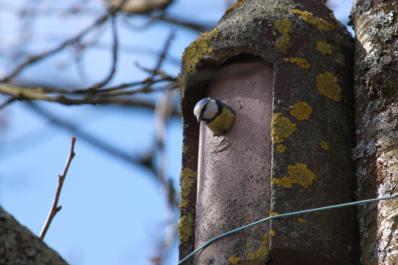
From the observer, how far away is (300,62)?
1980 millimetres

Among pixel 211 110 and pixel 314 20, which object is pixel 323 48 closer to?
pixel 314 20

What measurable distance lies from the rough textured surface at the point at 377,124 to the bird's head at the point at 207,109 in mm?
292

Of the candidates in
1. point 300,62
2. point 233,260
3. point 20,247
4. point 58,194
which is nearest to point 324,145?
point 300,62

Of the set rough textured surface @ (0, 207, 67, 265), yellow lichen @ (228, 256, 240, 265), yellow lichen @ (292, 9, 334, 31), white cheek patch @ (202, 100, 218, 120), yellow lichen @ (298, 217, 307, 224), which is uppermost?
yellow lichen @ (292, 9, 334, 31)

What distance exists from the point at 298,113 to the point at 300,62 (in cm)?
12

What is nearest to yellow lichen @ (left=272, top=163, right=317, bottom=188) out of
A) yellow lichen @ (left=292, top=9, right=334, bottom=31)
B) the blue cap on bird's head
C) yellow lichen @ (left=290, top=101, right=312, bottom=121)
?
yellow lichen @ (left=290, top=101, right=312, bottom=121)

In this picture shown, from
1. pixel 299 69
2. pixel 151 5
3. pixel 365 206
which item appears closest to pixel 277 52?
pixel 299 69

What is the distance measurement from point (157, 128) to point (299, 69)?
2.48 metres

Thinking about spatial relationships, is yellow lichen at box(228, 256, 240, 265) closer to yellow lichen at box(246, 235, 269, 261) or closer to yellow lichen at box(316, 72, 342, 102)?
yellow lichen at box(246, 235, 269, 261)

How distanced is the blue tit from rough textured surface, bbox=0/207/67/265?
2.18ft

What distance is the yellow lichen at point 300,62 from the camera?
1.98 m

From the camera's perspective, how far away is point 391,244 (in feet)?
5.79

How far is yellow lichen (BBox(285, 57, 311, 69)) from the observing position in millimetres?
1976

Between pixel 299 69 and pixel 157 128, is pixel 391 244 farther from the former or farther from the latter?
pixel 157 128
